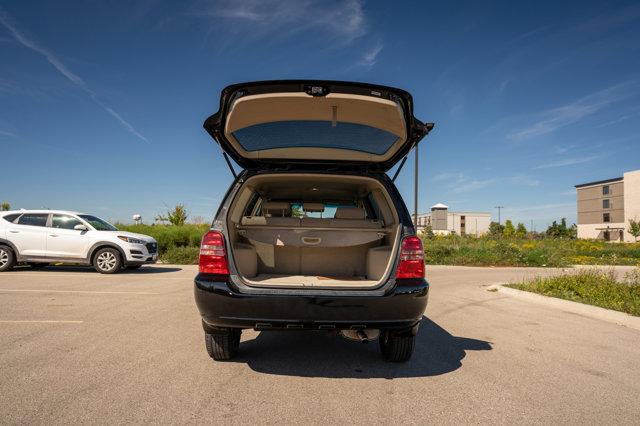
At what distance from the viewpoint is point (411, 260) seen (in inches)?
136

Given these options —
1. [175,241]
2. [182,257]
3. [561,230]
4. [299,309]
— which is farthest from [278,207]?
[561,230]

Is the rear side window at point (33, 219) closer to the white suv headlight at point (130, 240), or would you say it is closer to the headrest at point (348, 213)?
the white suv headlight at point (130, 240)

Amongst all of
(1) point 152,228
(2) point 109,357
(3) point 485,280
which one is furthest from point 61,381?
(1) point 152,228

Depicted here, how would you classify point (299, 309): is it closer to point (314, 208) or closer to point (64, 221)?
point (314, 208)

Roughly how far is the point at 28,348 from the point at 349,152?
3.70 metres

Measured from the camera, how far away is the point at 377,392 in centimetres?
313

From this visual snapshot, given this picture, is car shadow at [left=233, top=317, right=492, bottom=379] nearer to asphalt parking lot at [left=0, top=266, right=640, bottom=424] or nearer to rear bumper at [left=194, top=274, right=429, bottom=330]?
asphalt parking lot at [left=0, top=266, right=640, bottom=424]

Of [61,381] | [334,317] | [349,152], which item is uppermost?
[349,152]

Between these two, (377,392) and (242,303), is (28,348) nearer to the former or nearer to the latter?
(242,303)

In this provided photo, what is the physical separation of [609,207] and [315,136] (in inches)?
3411

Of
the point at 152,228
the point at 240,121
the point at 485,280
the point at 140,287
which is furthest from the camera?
the point at 152,228

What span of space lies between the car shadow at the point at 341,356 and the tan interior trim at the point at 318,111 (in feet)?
6.66

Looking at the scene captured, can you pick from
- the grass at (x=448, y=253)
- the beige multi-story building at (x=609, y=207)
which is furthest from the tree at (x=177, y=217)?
the beige multi-story building at (x=609, y=207)

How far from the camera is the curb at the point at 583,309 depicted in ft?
18.9
